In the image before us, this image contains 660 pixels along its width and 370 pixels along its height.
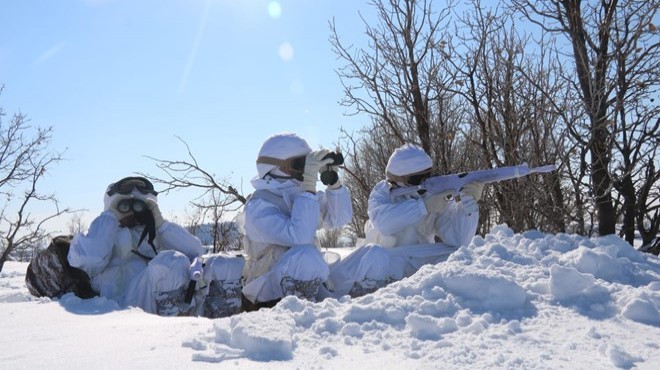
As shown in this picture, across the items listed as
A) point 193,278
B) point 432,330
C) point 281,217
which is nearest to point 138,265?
point 193,278

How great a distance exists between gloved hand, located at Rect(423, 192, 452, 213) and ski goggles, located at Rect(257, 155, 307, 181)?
3.32ft

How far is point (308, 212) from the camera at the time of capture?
3.52 m

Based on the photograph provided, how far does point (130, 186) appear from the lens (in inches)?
159

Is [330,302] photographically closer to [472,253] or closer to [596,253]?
[472,253]

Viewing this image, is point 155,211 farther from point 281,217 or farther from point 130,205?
point 281,217

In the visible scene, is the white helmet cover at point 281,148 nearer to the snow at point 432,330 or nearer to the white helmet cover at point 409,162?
the white helmet cover at point 409,162

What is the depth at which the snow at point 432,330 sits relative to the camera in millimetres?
1636

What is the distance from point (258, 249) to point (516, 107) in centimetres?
344

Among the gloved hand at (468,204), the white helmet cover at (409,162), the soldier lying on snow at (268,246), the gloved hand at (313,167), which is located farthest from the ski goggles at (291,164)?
the gloved hand at (468,204)

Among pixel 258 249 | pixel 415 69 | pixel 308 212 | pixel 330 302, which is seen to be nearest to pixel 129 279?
pixel 258 249

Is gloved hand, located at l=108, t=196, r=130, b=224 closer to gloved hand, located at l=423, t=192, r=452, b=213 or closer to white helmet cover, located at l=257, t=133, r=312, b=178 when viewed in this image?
white helmet cover, located at l=257, t=133, r=312, b=178

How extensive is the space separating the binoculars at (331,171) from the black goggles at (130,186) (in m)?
1.38

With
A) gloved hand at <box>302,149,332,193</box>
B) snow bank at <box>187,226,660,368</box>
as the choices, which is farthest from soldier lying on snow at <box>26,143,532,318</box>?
snow bank at <box>187,226,660,368</box>

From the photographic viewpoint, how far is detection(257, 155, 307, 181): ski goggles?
3756mm
